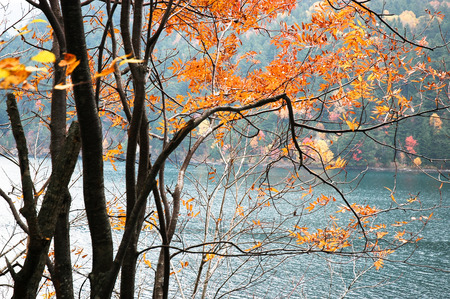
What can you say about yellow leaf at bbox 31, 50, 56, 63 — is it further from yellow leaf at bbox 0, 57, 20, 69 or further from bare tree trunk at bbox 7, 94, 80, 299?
bare tree trunk at bbox 7, 94, 80, 299

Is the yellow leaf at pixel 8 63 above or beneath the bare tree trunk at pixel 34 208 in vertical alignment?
above

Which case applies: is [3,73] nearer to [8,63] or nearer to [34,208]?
[8,63]

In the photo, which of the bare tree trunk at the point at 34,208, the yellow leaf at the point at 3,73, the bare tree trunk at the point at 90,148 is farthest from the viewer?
the bare tree trunk at the point at 90,148

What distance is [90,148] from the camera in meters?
1.43

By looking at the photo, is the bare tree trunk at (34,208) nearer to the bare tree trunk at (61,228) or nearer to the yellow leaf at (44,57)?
the bare tree trunk at (61,228)

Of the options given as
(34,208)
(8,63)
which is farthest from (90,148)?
(8,63)

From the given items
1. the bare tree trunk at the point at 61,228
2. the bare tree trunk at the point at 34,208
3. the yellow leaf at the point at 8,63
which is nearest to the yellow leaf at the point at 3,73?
the yellow leaf at the point at 8,63

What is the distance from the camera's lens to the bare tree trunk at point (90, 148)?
1.31 meters

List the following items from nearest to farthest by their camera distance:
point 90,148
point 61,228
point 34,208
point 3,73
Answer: point 3,73
point 34,208
point 90,148
point 61,228

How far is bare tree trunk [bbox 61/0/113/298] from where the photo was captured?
1.31 m

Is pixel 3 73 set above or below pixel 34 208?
above

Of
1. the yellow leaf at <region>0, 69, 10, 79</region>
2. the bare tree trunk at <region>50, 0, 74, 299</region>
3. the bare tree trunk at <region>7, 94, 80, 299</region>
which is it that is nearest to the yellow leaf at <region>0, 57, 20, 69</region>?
the yellow leaf at <region>0, 69, 10, 79</region>

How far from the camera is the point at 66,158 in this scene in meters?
1.26

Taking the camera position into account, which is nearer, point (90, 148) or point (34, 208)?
point (34, 208)
